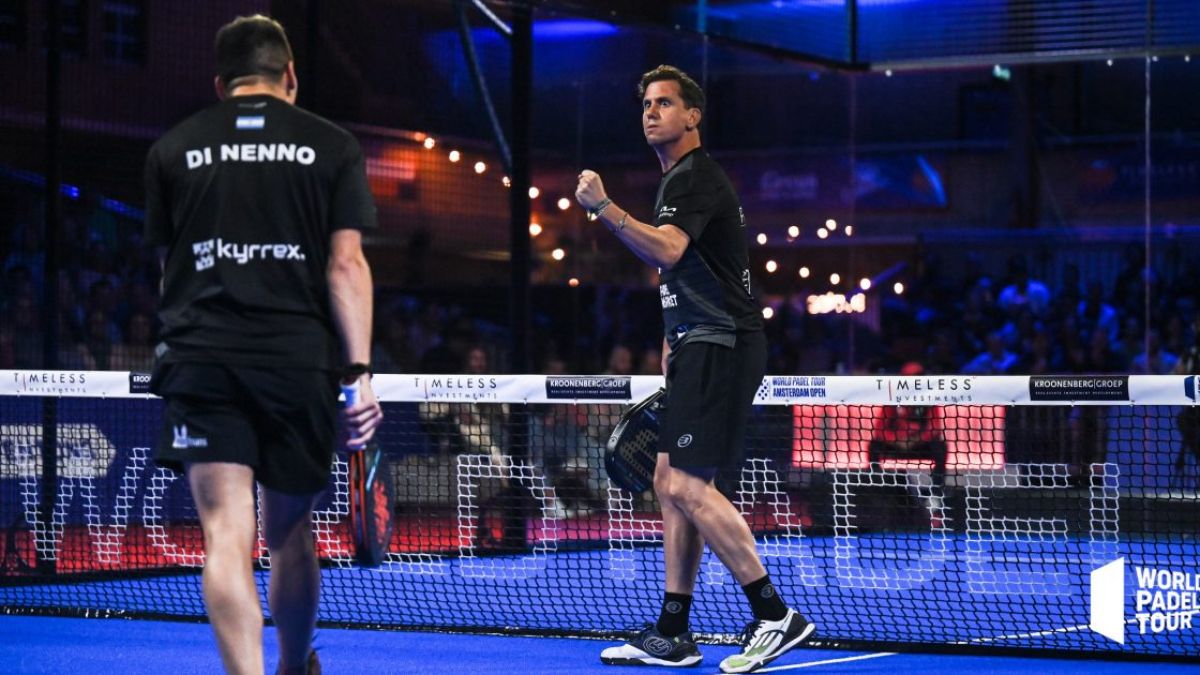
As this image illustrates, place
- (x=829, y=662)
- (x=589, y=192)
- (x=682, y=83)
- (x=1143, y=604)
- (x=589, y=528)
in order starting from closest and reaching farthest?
(x=589, y=192), (x=682, y=83), (x=829, y=662), (x=1143, y=604), (x=589, y=528)

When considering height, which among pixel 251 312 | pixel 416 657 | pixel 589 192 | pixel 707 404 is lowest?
pixel 416 657

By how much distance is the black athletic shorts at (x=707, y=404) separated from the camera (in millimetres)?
5781

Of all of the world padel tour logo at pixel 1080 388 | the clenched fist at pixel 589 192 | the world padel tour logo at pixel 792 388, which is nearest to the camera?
the clenched fist at pixel 589 192

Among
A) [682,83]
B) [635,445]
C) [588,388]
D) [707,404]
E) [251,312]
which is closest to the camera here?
[251,312]

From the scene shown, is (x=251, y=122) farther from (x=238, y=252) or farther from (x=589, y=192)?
(x=589, y=192)

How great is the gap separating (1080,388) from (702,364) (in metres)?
1.49

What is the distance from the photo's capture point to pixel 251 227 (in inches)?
163

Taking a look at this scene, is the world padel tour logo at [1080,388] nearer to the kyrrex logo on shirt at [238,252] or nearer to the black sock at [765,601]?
the black sock at [765,601]

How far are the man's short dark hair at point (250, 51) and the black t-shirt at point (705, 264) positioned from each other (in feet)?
5.95

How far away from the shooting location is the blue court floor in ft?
19.5

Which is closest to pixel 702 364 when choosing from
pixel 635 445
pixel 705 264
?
pixel 705 264

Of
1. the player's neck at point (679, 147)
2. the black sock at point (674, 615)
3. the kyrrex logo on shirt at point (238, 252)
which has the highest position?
the player's neck at point (679, 147)

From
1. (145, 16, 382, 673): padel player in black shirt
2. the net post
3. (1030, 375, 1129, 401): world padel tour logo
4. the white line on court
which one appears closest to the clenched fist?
(145, 16, 382, 673): padel player in black shirt

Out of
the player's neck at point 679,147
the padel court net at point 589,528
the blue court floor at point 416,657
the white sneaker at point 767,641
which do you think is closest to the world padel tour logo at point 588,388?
the padel court net at point 589,528
